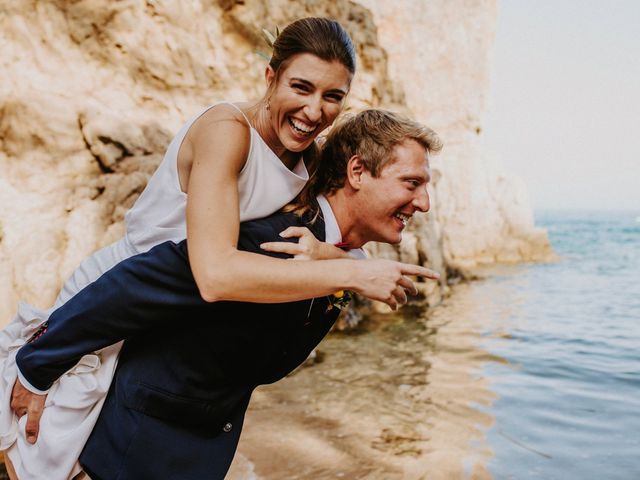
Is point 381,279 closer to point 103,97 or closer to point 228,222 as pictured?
point 228,222

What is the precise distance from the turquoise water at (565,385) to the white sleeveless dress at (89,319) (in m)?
3.97

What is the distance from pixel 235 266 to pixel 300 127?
806 mm

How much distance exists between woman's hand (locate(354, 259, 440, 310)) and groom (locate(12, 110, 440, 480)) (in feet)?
0.14

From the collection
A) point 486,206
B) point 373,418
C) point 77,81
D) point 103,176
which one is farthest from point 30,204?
point 486,206

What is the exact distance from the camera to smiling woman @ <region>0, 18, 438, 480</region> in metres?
1.76

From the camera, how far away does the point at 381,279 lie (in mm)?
1819

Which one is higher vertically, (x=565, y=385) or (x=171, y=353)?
(x=171, y=353)

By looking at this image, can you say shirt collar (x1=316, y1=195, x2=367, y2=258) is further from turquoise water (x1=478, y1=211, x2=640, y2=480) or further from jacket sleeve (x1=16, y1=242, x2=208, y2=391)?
turquoise water (x1=478, y1=211, x2=640, y2=480)

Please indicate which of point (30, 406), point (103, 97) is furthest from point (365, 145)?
point (103, 97)

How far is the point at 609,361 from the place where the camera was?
9031 millimetres

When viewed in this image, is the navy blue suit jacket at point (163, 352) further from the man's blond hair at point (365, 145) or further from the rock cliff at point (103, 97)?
the rock cliff at point (103, 97)

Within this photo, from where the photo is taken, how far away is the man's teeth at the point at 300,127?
2316 mm

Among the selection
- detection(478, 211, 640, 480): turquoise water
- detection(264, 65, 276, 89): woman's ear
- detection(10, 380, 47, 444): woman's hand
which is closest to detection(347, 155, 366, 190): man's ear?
detection(264, 65, 276, 89): woman's ear

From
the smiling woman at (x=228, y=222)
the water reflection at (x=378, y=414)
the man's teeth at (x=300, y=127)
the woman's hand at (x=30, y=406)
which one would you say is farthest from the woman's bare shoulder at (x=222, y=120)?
the water reflection at (x=378, y=414)
